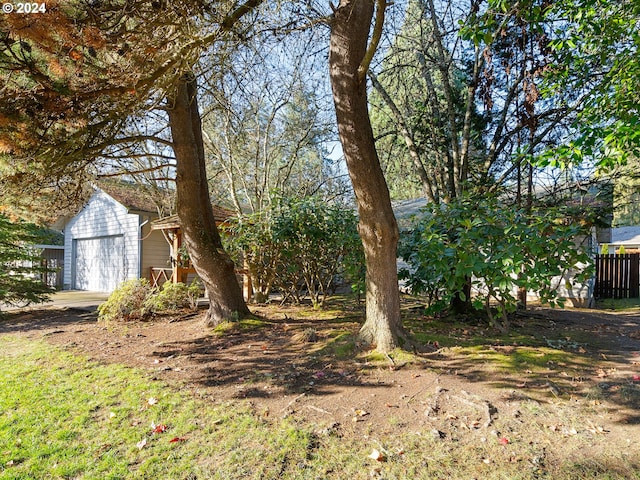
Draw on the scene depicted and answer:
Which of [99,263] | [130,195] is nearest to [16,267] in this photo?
[99,263]

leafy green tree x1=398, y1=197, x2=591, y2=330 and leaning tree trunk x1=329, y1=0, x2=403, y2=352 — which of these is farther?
leafy green tree x1=398, y1=197, x2=591, y2=330

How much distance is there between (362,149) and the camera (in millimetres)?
4406

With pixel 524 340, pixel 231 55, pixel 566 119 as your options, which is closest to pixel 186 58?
pixel 231 55

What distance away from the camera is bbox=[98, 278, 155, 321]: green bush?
7848mm

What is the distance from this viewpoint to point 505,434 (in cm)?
292

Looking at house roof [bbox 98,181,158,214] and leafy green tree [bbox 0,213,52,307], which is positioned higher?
house roof [bbox 98,181,158,214]

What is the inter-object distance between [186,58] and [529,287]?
4.87m

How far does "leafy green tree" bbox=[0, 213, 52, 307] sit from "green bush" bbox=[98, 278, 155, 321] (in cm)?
329

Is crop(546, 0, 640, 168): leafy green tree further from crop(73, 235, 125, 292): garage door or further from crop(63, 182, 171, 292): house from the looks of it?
crop(73, 235, 125, 292): garage door

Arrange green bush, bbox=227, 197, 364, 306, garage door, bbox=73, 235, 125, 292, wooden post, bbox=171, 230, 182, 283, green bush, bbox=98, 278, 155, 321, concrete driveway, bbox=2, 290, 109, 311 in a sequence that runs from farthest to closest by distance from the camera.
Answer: garage door, bbox=73, 235, 125, 292
concrete driveway, bbox=2, 290, 109, 311
wooden post, bbox=171, 230, 182, 283
green bush, bbox=98, 278, 155, 321
green bush, bbox=227, 197, 364, 306

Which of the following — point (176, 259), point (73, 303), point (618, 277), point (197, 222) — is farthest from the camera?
point (618, 277)

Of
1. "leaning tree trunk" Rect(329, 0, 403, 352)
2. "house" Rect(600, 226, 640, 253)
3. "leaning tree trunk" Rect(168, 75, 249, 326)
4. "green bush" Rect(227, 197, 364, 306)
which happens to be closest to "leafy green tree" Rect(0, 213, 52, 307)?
"green bush" Rect(227, 197, 364, 306)

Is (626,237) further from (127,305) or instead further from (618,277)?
(127,305)

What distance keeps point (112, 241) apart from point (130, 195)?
198cm
